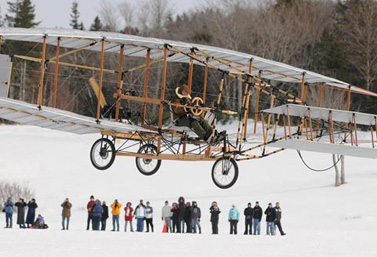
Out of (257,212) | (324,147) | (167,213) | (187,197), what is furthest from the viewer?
(187,197)

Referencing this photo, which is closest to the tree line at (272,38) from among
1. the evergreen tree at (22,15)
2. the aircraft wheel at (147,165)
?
the evergreen tree at (22,15)

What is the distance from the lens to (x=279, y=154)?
215ft

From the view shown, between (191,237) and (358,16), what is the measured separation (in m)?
41.6

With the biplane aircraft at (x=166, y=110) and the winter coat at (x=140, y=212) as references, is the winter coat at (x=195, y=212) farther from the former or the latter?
the biplane aircraft at (x=166, y=110)

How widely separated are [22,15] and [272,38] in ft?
99.1

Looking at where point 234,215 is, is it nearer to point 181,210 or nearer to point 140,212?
point 181,210

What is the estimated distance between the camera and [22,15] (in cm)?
8994

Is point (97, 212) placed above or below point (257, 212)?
below

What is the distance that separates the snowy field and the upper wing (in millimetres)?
5630

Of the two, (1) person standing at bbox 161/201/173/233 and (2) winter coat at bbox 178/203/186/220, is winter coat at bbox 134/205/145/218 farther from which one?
(2) winter coat at bbox 178/203/186/220

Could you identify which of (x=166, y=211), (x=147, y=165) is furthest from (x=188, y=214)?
(x=147, y=165)

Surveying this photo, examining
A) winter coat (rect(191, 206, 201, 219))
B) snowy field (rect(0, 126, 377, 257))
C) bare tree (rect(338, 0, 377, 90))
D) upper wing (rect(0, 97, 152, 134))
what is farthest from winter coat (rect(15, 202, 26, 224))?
bare tree (rect(338, 0, 377, 90))

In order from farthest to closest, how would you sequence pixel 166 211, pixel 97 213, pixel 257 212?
pixel 166 211 → pixel 257 212 → pixel 97 213

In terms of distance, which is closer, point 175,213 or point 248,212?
point 175,213
